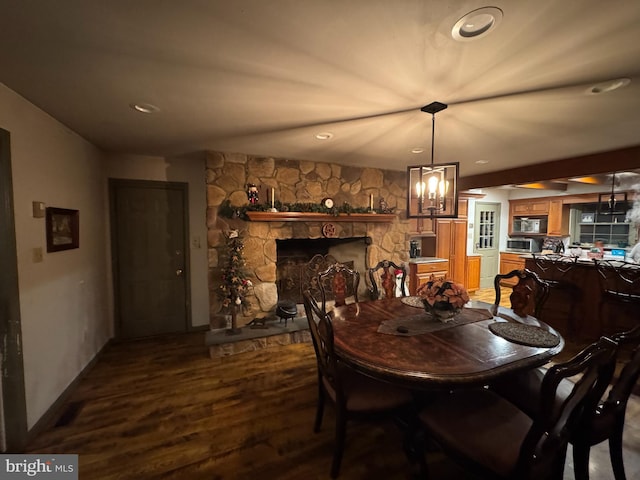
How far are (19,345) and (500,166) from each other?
538 cm

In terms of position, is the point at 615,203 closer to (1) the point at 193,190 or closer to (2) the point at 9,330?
(1) the point at 193,190

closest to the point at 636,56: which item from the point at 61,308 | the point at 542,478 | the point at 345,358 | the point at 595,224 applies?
the point at 542,478

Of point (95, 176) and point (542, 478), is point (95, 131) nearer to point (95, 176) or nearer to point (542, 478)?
point (95, 176)

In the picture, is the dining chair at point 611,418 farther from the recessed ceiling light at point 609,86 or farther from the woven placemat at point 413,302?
the recessed ceiling light at point 609,86

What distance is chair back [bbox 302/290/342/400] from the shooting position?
1507 mm

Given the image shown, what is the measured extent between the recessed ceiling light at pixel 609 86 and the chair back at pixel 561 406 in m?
1.61

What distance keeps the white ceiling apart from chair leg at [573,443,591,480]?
1.93m

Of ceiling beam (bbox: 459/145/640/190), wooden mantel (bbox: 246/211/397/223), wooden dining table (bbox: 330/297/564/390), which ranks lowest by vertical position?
wooden dining table (bbox: 330/297/564/390)

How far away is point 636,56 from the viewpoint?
1.39 meters

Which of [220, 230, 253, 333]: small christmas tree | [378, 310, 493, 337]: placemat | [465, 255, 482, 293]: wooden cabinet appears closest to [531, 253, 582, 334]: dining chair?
[465, 255, 482, 293]: wooden cabinet

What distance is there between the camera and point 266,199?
3.50 m

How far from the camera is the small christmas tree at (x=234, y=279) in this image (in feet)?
10.3

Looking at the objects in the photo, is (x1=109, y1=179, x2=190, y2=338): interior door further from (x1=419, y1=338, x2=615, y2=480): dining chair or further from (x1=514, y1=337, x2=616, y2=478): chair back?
(x1=514, y1=337, x2=616, y2=478): chair back

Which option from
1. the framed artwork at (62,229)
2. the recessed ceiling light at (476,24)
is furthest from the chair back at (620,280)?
the framed artwork at (62,229)
